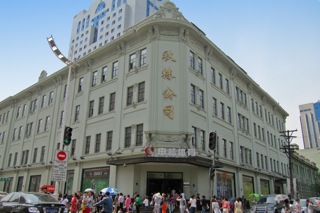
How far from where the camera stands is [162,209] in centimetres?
2028

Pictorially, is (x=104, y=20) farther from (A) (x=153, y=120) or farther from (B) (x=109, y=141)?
(A) (x=153, y=120)

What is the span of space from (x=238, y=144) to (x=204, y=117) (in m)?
8.39

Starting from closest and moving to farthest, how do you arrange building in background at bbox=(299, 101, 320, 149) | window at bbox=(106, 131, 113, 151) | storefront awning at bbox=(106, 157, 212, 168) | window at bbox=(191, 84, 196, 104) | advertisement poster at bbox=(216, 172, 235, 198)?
storefront awning at bbox=(106, 157, 212, 168) → window at bbox=(191, 84, 196, 104) → window at bbox=(106, 131, 113, 151) → advertisement poster at bbox=(216, 172, 235, 198) → building in background at bbox=(299, 101, 320, 149)

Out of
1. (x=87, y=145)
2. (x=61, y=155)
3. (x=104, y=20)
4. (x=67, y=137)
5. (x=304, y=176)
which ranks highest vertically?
(x=104, y=20)

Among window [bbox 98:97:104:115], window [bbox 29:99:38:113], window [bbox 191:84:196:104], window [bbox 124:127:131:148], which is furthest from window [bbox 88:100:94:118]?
window [bbox 29:99:38:113]

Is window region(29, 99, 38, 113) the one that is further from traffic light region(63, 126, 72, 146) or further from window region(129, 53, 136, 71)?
traffic light region(63, 126, 72, 146)

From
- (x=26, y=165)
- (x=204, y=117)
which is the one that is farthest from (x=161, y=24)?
(x=26, y=165)

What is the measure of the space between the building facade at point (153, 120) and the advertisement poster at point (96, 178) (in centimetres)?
10

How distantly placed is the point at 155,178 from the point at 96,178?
22.2 feet

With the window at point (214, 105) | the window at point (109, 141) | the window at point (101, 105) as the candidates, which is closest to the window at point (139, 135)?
the window at point (109, 141)

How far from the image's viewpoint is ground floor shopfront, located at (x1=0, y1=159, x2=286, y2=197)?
24453 mm

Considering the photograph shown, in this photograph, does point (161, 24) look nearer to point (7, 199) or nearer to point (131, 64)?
point (131, 64)

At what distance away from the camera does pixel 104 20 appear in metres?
77.3

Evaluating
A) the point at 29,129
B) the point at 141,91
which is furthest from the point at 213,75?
the point at 29,129
